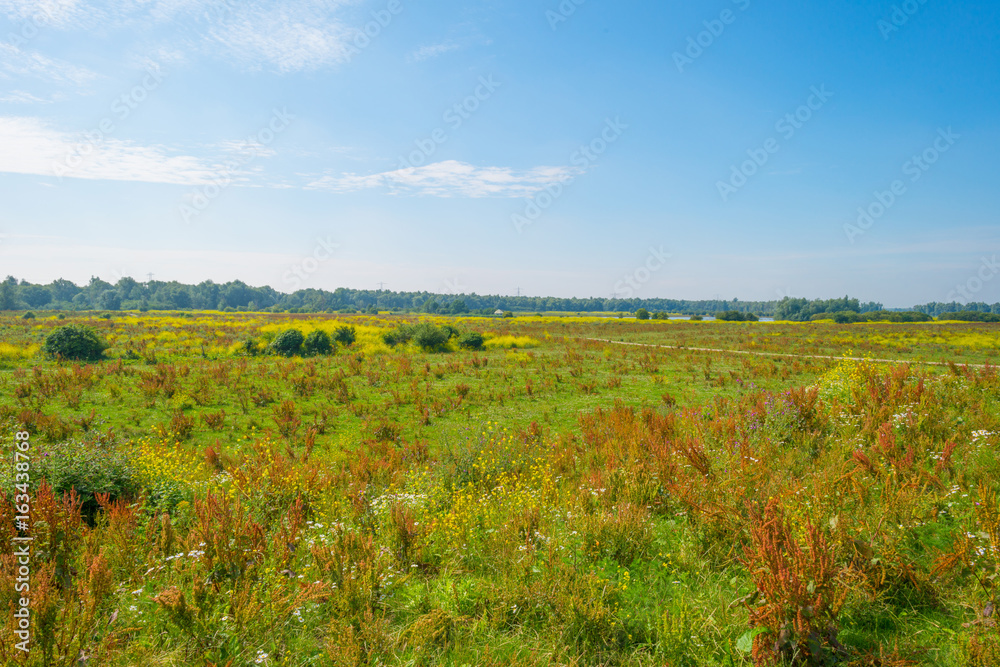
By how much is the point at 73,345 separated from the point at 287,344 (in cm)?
1032

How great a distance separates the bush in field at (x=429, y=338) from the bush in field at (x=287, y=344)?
26.7 feet

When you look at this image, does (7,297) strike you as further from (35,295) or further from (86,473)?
(86,473)

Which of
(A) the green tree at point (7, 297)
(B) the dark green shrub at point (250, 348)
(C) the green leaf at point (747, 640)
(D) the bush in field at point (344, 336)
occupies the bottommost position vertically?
(B) the dark green shrub at point (250, 348)

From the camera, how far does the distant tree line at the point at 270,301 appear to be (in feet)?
343

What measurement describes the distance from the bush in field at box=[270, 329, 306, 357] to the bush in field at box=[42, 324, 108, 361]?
8683 millimetres

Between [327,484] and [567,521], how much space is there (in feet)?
12.6

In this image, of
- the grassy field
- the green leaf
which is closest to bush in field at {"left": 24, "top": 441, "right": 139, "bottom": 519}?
the grassy field

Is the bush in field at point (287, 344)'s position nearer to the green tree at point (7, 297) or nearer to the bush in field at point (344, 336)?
the bush in field at point (344, 336)

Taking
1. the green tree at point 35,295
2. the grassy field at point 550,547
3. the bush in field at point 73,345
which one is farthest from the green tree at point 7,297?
the grassy field at point 550,547

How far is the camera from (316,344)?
29.0 m

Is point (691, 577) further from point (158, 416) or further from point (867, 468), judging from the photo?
point (158, 416)

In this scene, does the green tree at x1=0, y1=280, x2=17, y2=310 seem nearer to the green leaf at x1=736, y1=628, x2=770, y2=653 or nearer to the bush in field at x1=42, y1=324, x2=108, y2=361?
the bush in field at x1=42, y1=324, x2=108, y2=361

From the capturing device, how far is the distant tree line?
105 metres

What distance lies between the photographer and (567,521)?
17.5ft
